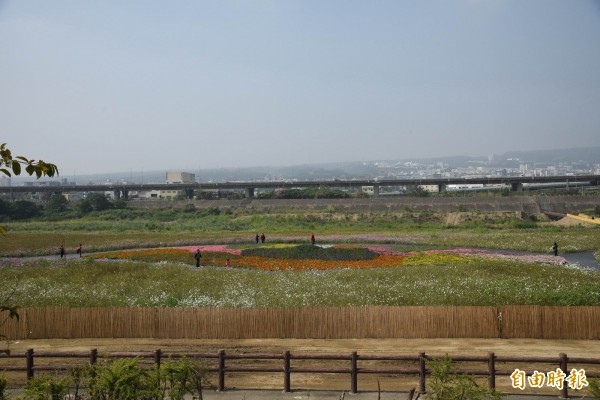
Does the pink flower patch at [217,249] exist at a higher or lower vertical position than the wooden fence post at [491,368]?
lower

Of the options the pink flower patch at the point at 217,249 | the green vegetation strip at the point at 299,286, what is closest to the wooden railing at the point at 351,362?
the green vegetation strip at the point at 299,286

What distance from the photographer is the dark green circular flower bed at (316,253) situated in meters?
47.8

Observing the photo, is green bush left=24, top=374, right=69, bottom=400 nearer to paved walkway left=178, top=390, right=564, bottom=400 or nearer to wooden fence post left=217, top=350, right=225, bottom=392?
paved walkway left=178, top=390, right=564, bottom=400

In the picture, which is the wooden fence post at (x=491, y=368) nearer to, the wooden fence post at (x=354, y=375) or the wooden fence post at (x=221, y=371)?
the wooden fence post at (x=354, y=375)

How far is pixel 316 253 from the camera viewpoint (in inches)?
1930

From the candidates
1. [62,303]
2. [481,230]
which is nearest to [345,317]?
[62,303]

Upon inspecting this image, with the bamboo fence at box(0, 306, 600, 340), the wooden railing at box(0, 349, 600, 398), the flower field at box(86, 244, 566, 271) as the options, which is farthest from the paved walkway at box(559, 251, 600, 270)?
the wooden railing at box(0, 349, 600, 398)

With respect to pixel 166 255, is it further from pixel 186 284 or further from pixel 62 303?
pixel 62 303

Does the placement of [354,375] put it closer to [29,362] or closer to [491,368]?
[491,368]

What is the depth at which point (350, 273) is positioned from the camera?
123 feet

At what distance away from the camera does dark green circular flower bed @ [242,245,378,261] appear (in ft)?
157

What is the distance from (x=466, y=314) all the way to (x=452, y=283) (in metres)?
8.66

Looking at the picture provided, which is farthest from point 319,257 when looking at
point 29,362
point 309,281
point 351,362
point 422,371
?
point 29,362

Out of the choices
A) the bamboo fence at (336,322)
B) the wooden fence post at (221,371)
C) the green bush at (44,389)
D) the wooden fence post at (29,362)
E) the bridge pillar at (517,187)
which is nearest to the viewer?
the green bush at (44,389)
